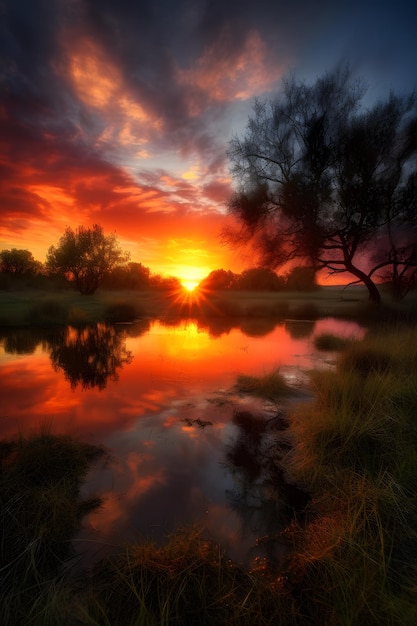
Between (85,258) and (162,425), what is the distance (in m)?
40.7

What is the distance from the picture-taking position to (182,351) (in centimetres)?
1180

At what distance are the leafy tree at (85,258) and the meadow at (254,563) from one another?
40889mm

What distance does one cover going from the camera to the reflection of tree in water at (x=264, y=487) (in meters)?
3.04

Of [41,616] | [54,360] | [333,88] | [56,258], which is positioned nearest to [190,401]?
[41,616]

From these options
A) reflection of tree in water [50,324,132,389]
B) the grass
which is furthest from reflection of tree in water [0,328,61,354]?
the grass

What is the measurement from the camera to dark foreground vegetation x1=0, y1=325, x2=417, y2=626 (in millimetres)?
2113

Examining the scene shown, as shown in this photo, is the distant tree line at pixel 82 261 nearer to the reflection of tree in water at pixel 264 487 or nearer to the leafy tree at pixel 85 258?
the leafy tree at pixel 85 258

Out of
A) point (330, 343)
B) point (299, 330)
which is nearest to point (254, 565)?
point (330, 343)

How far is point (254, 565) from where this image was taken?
2.62 meters

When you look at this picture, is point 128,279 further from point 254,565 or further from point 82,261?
point 254,565

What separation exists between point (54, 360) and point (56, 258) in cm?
3605

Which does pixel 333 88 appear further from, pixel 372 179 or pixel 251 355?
pixel 251 355

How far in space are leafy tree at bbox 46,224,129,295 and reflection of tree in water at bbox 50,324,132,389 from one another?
27.9m

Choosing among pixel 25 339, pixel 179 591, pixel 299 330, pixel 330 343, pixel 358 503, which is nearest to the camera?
pixel 179 591
